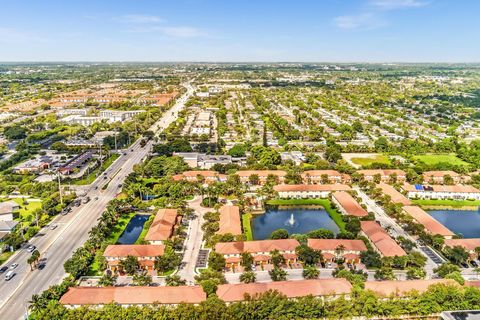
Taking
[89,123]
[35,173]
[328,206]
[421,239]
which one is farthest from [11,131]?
[421,239]

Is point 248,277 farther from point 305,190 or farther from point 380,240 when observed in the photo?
point 305,190

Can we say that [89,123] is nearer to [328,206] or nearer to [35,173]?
[35,173]

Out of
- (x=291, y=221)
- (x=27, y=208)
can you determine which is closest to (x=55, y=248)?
(x=27, y=208)

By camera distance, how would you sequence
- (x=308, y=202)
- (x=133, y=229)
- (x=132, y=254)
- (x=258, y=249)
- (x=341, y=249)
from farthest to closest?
(x=308, y=202)
(x=133, y=229)
(x=258, y=249)
(x=341, y=249)
(x=132, y=254)

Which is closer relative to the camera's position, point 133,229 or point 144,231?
point 144,231

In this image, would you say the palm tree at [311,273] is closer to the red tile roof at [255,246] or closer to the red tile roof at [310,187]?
the red tile roof at [255,246]

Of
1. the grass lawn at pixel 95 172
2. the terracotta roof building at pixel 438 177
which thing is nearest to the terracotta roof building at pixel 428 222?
the terracotta roof building at pixel 438 177
